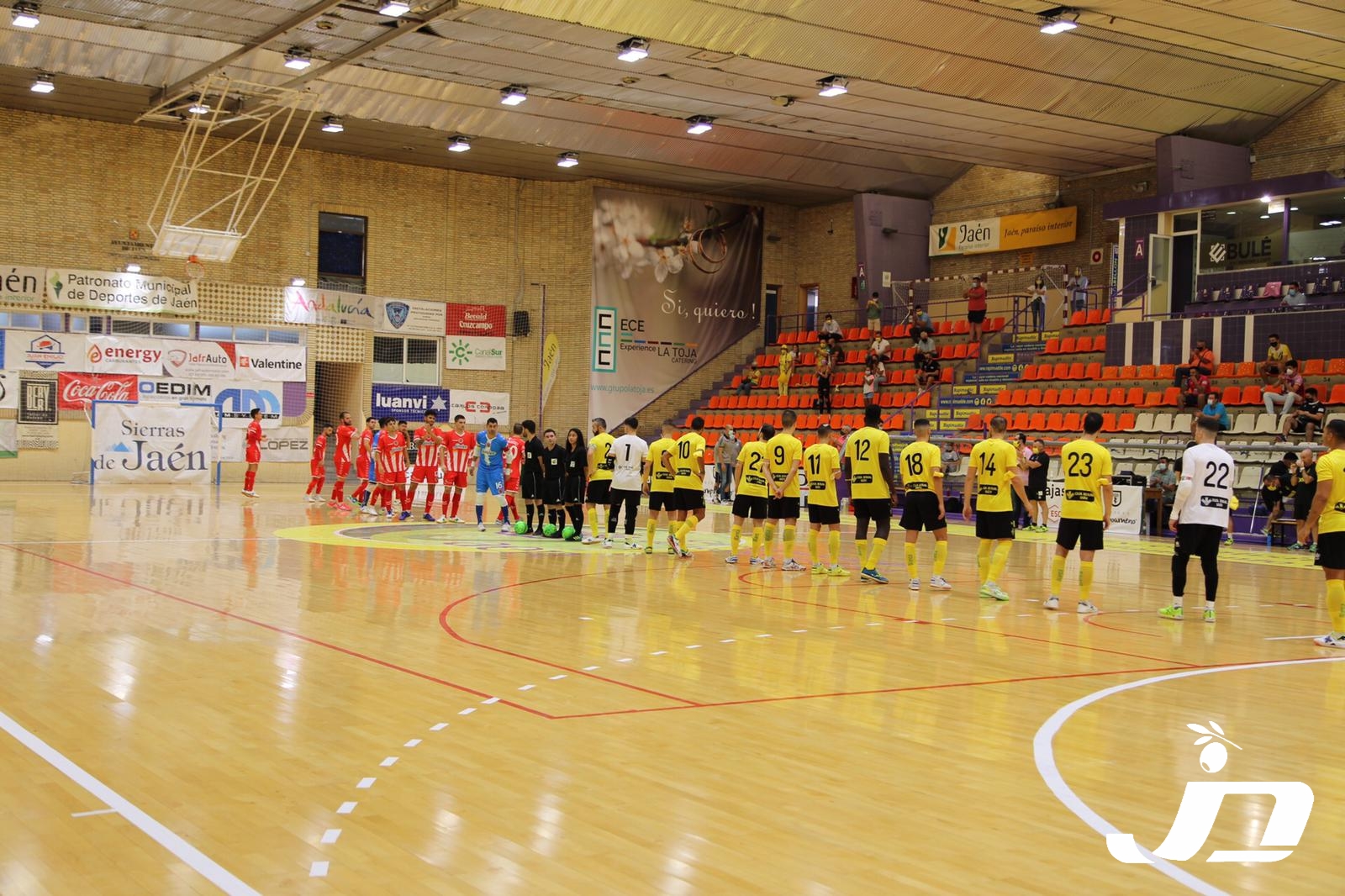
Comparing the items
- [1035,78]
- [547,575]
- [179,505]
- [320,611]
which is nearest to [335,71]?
[179,505]

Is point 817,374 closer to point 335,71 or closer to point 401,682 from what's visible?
point 335,71

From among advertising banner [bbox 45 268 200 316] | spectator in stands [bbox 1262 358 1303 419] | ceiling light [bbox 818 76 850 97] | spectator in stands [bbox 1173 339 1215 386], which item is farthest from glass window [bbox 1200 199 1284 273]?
advertising banner [bbox 45 268 200 316]

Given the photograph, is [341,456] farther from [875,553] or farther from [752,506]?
[875,553]

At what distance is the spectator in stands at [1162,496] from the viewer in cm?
2333

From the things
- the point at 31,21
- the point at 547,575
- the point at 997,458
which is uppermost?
the point at 31,21

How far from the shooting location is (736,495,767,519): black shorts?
1586 centimetres

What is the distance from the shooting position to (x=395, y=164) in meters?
35.3

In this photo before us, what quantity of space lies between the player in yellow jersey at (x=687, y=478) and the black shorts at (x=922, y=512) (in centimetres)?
295

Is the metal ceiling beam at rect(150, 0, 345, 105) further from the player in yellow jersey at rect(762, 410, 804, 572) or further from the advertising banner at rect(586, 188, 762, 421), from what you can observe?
the advertising banner at rect(586, 188, 762, 421)

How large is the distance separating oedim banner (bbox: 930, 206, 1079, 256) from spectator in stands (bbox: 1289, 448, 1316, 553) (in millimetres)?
12957

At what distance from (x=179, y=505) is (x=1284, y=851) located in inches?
870

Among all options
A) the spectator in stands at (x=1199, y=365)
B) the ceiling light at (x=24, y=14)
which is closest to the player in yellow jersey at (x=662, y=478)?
the ceiling light at (x=24, y=14)

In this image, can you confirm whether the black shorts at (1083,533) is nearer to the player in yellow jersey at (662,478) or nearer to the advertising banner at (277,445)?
the player in yellow jersey at (662,478)

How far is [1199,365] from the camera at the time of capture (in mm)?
25578
